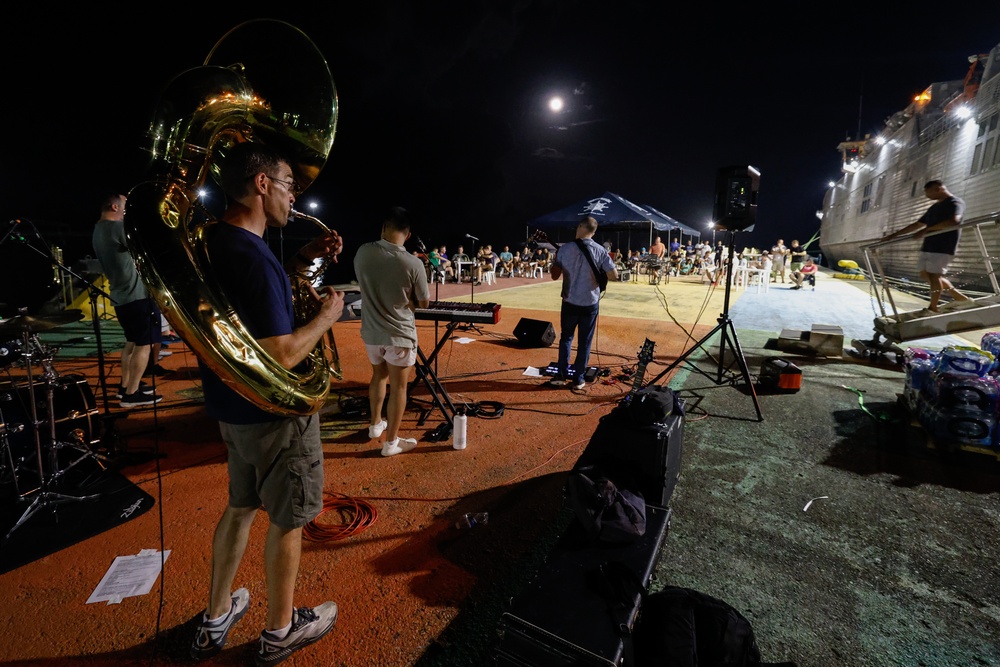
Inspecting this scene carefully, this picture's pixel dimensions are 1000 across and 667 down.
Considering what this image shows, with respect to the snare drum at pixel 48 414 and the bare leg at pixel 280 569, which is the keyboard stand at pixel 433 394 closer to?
the bare leg at pixel 280 569

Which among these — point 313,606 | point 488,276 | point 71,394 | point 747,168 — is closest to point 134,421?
point 71,394

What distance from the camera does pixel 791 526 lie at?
2.83 meters

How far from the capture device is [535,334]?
7758mm

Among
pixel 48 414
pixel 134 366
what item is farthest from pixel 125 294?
pixel 48 414

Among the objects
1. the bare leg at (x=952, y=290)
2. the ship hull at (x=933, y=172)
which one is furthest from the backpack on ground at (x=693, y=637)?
the bare leg at (x=952, y=290)

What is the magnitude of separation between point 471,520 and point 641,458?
3.84 feet

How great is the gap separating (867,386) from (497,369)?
492cm

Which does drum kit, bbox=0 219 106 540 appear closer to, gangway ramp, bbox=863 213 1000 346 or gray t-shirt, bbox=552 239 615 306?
gray t-shirt, bbox=552 239 615 306

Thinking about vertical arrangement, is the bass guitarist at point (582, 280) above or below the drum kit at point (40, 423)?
above

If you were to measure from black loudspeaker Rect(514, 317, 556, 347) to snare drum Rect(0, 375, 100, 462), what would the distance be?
572 cm

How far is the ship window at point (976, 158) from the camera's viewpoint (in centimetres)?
1466

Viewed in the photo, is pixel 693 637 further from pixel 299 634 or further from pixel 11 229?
pixel 11 229

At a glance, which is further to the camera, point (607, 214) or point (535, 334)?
point (607, 214)

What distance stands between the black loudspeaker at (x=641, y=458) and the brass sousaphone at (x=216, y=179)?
175 centimetres
